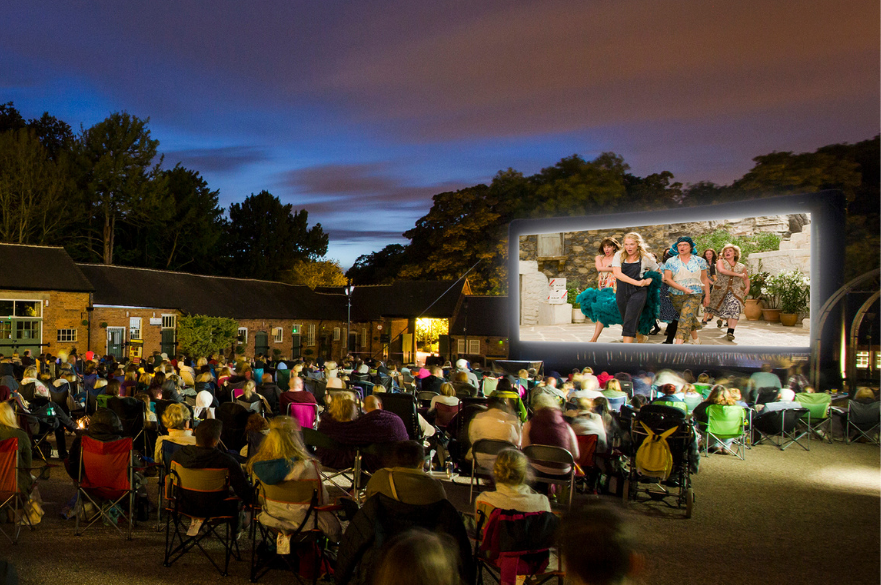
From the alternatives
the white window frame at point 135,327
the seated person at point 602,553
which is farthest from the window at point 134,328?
the seated person at point 602,553

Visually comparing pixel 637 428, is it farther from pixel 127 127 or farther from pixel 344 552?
pixel 127 127

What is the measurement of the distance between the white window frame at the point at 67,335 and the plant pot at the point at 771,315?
79.8 ft

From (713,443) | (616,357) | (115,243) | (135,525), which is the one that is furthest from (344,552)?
(115,243)

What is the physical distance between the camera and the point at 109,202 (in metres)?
39.7

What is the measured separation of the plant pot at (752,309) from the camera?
15.7m

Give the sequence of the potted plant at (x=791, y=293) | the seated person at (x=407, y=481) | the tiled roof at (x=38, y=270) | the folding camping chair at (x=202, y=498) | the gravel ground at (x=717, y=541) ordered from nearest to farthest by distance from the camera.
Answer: the seated person at (x=407, y=481) < the folding camping chair at (x=202, y=498) < the gravel ground at (x=717, y=541) < the potted plant at (x=791, y=293) < the tiled roof at (x=38, y=270)

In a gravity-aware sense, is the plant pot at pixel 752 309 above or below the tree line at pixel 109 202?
below

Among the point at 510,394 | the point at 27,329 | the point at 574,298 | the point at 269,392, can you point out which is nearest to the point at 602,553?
the point at 510,394

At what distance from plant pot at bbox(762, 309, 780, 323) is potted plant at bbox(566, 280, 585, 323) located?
16.6ft

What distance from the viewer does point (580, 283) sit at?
18.8m

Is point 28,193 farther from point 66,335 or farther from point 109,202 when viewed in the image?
point 66,335

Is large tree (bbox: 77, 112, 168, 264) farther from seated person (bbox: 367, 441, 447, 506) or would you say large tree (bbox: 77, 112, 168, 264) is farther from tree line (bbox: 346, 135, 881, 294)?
seated person (bbox: 367, 441, 447, 506)

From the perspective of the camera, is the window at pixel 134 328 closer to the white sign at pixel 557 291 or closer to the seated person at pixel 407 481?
the white sign at pixel 557 291

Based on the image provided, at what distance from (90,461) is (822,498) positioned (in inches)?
323
